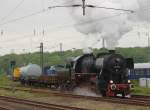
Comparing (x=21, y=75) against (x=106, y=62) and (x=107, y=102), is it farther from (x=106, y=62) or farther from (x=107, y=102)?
(x=107, y=102)

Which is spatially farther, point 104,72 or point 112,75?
point 112,75

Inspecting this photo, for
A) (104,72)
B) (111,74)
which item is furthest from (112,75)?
(104,72)

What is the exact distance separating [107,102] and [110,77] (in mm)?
4622

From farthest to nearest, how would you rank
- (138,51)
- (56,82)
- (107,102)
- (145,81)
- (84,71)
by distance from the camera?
(138,51)
(145,81)
(56,82)
(84,71)
(107,102)

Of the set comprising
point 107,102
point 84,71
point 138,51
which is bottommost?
point 107,102

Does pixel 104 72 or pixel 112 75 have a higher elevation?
pixel 104 72

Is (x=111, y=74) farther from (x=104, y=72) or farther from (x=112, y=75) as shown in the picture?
(x=104, y=72)

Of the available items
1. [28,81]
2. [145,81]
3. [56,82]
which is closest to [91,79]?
[56,82]

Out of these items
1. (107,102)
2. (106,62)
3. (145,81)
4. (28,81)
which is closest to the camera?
(107,102)

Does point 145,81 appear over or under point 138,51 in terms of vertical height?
under

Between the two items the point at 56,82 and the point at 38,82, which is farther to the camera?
the point at 38,82

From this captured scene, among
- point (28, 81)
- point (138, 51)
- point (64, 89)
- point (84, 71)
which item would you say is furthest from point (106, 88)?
point (138, 51)

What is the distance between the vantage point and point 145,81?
147ft

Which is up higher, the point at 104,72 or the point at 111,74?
the point at 104,72
